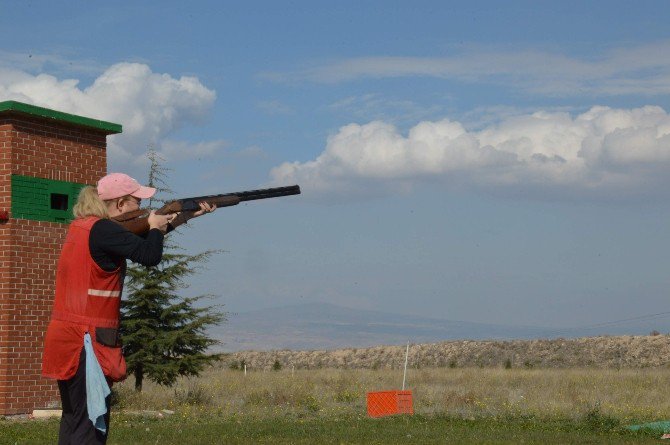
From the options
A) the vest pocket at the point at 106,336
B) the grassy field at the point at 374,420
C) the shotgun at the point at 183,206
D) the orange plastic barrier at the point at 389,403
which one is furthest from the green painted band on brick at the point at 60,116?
the vest pocket at the point at 106,336

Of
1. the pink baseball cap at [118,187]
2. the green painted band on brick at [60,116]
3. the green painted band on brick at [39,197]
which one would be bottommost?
the pink baseball cap at [118,187]

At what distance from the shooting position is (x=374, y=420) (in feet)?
59.3

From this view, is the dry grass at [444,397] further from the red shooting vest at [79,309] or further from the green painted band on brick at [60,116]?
the red shooting vest at [79,309]

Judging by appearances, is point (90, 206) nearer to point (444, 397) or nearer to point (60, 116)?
point (60, 116)

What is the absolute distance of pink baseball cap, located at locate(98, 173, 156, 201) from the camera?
679 centimetres

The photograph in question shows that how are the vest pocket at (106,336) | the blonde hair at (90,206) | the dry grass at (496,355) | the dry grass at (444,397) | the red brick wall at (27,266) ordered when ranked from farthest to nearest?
the dry grass at (496,355) → the dry grass at (444,397) → the red brick wall at (27,266) → the blonde hair at (90,206) → the vest pocket at (106,336)

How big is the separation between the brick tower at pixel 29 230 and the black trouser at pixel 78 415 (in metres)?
14.4

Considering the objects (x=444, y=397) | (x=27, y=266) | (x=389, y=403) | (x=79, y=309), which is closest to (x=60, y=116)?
(x=27, y=266)

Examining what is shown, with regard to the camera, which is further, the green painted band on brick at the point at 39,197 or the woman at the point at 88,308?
the green painted band on brick at the point at 39,197

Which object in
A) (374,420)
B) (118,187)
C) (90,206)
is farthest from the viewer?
(374,420)

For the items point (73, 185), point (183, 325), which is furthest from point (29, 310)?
point (183, 325)

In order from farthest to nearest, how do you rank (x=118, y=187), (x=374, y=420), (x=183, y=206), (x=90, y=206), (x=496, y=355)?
1. (x=496, y=355)
2. (x=374, y=420)
3. (x=183, y=206)
4. (x=118, y=187)
5. (x=90, y=206)

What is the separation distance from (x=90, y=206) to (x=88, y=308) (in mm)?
704

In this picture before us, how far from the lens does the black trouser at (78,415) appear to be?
6.35m
